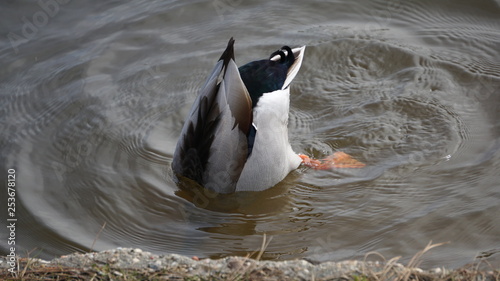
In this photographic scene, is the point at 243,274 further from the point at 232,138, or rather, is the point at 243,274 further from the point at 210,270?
the point at 232,138

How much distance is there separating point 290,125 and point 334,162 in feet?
2.33

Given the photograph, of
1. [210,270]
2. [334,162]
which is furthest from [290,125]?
[210,270]

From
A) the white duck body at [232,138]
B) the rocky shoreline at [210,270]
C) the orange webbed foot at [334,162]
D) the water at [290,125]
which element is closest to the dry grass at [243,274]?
the rocky shoreline at [210,270]

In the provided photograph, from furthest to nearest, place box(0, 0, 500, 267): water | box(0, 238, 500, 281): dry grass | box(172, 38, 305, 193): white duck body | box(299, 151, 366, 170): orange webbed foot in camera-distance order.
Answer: box(299, 151, 366, 170): orange webbed foot < box(172, 38, 305, 193): white duck body < box(0, 0, 500, 267): water < box(0, 238, 500, 281): dry grass

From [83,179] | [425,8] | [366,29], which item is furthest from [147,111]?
[425,8]

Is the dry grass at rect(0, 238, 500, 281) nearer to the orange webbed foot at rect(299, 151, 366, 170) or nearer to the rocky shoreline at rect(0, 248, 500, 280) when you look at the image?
the rocky shoreline at rect(0, 248, 500, 280)

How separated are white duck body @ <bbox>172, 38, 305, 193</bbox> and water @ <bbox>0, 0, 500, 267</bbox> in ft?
0.66

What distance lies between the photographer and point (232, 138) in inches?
192

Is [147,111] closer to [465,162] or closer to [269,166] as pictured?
[269,166]

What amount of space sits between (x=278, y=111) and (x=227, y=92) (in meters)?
0.49

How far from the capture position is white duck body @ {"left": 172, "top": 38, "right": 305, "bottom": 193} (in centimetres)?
483

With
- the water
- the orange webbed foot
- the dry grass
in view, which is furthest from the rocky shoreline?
the orange webbed foot

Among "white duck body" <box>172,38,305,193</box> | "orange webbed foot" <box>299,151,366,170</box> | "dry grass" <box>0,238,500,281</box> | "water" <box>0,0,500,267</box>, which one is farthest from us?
"orange webbed foot" <box>299,151,366,170</box>

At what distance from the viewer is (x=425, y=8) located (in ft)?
24.2
